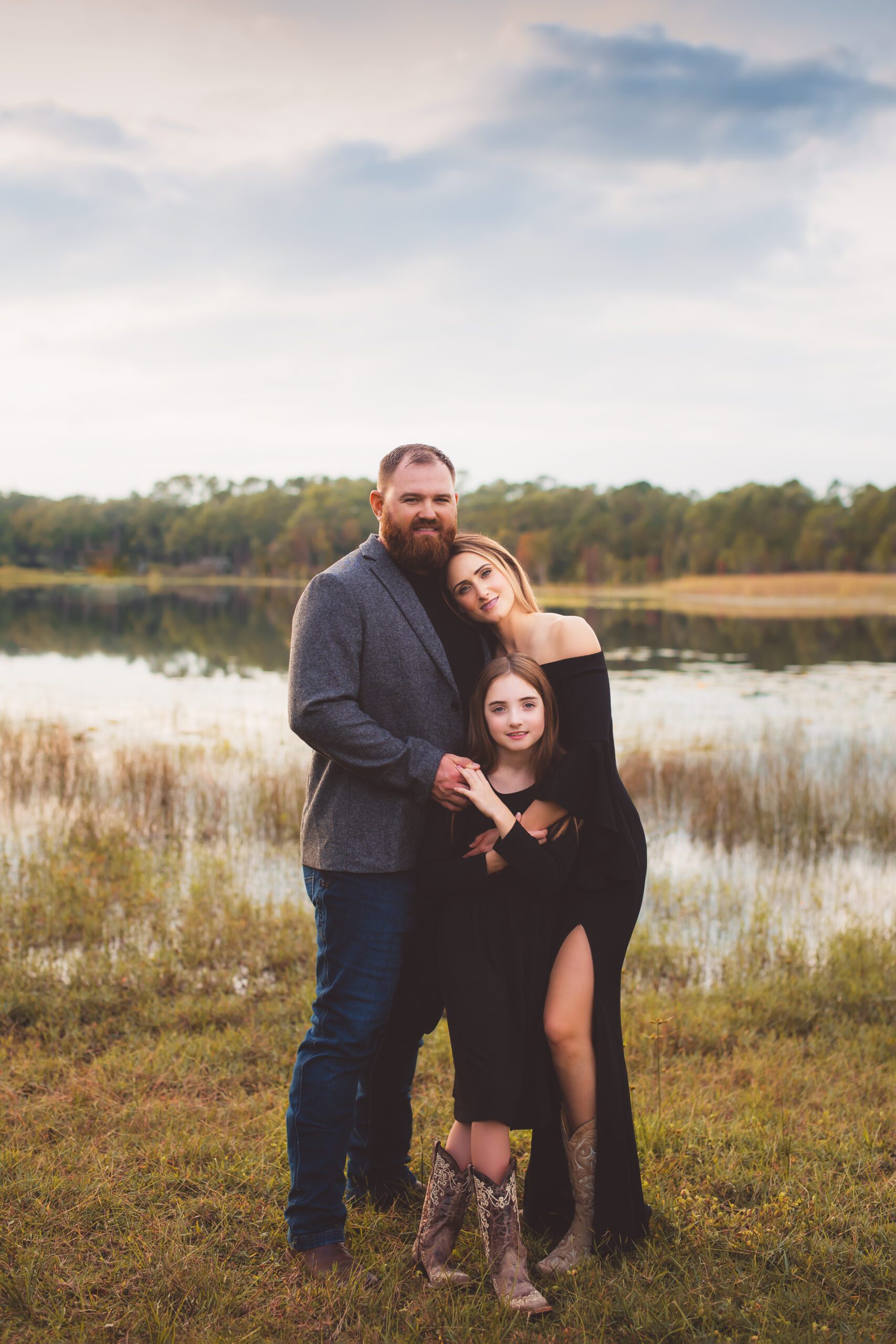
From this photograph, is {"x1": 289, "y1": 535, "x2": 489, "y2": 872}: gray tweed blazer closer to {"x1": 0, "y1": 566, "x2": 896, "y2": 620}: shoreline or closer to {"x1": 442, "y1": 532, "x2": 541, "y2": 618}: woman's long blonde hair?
{"x1": 442, "y1": 532, "x2": 541, "y2": 618}: woman's long blonde hair

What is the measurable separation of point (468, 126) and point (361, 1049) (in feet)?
43.5

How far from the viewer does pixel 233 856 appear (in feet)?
28.4

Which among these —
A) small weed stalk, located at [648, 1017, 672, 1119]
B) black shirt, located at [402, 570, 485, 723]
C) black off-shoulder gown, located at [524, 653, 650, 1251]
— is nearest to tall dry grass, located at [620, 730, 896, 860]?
small weed stalk, located at [648, 1017, 672, 1119]

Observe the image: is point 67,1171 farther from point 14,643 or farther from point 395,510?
point 14,643

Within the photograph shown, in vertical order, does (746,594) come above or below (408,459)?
above

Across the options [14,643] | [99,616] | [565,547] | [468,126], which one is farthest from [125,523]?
[468,126]

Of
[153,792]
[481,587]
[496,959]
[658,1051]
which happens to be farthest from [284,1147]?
[153,792]

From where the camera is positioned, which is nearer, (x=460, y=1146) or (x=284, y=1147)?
(x=460, y=1146)

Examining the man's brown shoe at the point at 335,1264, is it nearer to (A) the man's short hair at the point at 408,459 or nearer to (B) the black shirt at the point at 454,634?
(B) the black shirt at the point at 454,634

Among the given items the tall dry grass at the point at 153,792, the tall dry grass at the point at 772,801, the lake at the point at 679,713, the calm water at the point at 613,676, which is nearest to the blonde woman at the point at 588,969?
the lake at the point at 679,713

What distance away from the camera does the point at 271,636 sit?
1358 inches

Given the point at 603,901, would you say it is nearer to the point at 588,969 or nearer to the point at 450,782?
the point at 588,969

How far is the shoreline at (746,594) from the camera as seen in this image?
49062mm

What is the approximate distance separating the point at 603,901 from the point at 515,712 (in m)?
0.63
